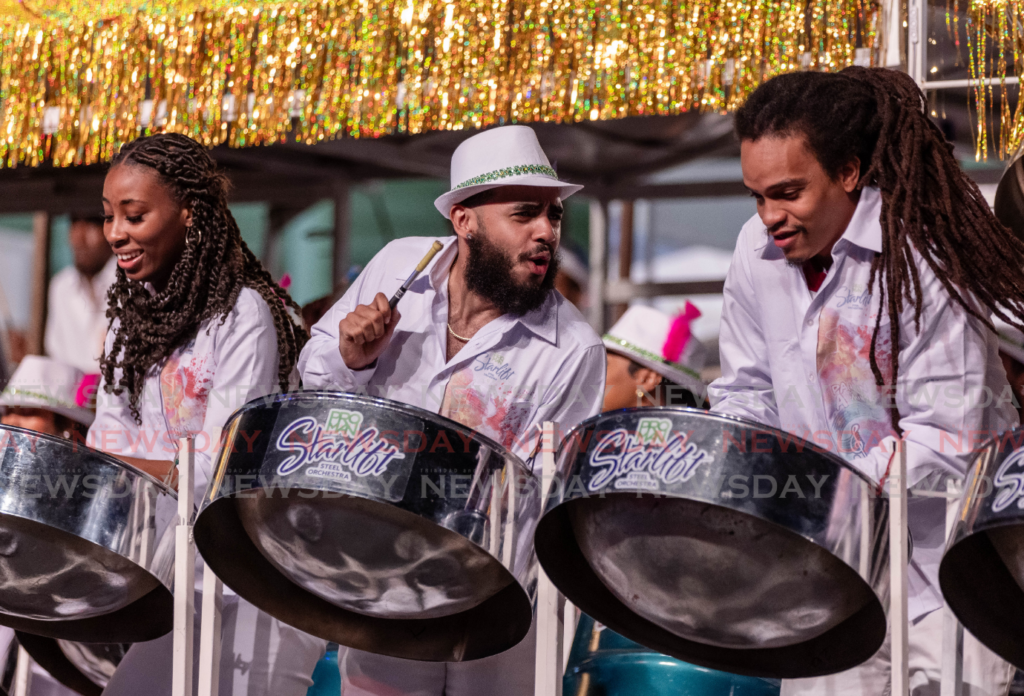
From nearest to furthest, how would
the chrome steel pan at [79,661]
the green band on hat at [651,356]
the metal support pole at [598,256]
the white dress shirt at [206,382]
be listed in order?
the white dress shirt at [206,382] → the chrome steel pan at [79,661] → the green band on hat at [651,356] → the metal support pole at [598,256]

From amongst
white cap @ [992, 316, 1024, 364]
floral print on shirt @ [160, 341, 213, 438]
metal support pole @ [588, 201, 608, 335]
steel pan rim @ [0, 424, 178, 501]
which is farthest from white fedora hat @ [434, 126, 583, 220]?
metal support pole @ [588, 201, 608, 335]

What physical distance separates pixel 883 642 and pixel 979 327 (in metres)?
0.45

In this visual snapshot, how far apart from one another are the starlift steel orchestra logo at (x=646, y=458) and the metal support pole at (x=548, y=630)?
143 millimetres

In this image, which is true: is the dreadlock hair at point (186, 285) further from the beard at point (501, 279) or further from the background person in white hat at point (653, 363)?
the background person in white hat at point (653, 363)

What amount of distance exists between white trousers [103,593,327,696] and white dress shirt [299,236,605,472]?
385 millimetres

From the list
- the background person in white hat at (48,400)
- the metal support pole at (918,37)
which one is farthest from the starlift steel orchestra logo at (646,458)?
the background person in white hat at (48,400)

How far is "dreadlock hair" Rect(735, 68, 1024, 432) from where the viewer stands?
170 centimetres

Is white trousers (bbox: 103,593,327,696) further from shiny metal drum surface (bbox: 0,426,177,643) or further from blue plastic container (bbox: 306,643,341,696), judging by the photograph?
blue plastic container (bbox: 306,643,341,696)

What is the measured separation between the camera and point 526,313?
2.07 meters

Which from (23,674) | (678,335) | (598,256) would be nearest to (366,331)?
(23,674)

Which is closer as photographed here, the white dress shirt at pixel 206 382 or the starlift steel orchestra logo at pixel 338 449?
the starlift steel orchestra logo at pixel 338 449

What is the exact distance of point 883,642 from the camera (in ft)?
5.11

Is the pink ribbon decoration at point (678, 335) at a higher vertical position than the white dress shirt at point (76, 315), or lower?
higher

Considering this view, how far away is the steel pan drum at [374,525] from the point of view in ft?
5.05
